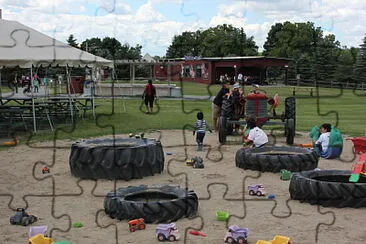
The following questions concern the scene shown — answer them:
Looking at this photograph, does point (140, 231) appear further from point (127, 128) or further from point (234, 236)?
point (127, 128)

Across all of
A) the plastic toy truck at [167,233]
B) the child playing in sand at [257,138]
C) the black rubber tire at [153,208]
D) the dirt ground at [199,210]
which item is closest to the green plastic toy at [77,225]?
the dirt ground at [199,210]

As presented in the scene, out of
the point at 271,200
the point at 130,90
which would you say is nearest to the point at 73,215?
the point at 271,200

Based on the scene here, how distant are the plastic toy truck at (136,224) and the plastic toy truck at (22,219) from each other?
4.93ft

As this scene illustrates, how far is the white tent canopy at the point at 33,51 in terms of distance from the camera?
59.2ft

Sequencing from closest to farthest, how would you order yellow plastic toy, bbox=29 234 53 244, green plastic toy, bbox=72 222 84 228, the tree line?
yellow plastic toy, bbox=29 234 53 244 → green plastic toy, bbox=72 222 84 228 → the tree line

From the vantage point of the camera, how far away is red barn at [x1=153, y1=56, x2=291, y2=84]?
5219 cm

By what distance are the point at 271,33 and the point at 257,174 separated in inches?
3353

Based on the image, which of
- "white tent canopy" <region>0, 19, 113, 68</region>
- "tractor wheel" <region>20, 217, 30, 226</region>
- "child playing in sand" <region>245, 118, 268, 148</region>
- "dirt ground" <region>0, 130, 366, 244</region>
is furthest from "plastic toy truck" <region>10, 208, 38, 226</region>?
"white tent canopy" <region>0, 19, 113, 68</region>

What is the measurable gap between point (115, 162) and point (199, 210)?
2.96 meters

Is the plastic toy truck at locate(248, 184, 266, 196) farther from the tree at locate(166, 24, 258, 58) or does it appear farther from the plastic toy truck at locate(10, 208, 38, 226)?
the tree at locate(166, 24, 258, 58)

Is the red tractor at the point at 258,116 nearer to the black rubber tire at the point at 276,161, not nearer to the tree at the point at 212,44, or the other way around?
the black rubber tire at the point at 276,161

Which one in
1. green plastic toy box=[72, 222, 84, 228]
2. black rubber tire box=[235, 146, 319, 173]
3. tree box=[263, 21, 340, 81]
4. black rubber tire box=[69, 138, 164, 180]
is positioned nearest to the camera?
green plastic toy box=[72, 222, 84, 228]

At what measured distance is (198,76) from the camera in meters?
60.4

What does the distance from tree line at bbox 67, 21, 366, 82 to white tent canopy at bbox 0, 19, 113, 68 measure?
248 inches
